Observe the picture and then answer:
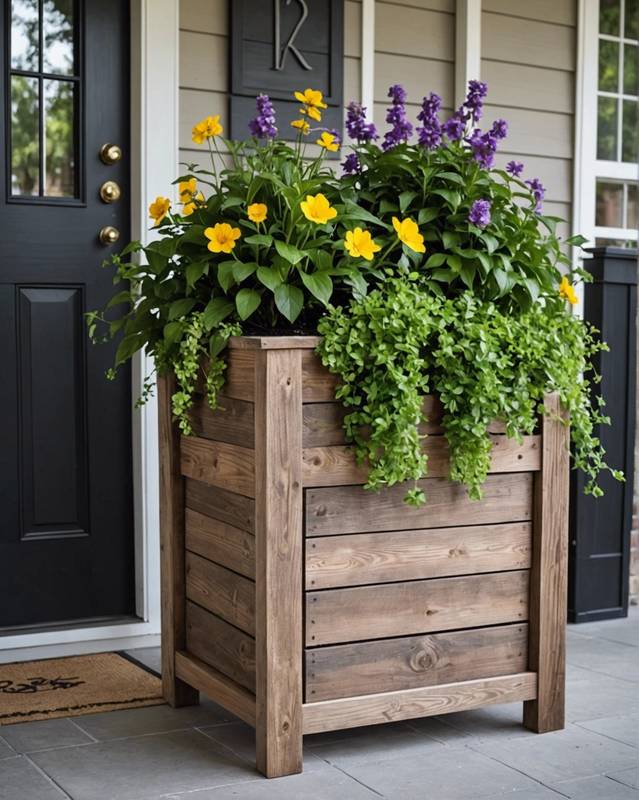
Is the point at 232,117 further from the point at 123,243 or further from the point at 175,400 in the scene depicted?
the point at 175,400

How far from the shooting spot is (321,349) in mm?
2260

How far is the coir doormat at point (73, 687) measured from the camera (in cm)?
270

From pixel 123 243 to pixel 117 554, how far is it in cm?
92

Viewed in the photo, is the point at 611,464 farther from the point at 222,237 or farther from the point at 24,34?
the point at 24,34

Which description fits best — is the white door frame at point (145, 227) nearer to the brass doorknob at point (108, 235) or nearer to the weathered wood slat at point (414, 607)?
the brass doorknob at point (108, 235)

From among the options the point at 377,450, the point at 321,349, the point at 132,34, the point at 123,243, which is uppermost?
the point at 132,34

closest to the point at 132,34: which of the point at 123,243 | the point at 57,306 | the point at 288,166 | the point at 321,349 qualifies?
the point at 123,243

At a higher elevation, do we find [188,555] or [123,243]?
[123,243]

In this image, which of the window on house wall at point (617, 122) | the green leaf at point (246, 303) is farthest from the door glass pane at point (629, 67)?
the green leaf at point (246, 303)

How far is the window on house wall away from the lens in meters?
4.09

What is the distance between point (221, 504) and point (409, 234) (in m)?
0.72

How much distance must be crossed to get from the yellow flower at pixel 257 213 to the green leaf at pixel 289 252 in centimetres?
6

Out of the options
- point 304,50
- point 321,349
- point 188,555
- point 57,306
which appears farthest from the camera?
point 304,50

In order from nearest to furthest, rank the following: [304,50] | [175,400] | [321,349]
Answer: [321,349] < [175,400] < [304,50]
